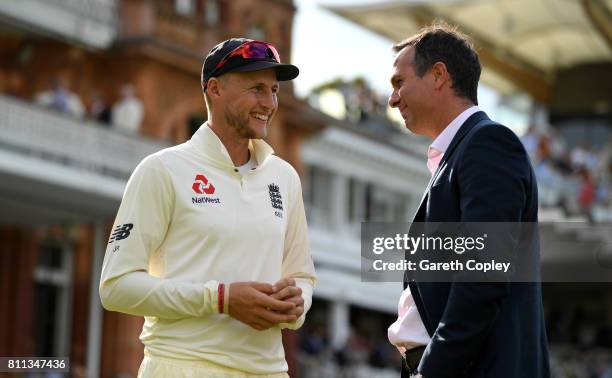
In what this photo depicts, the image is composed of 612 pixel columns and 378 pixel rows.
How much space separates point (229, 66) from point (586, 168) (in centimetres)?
4226

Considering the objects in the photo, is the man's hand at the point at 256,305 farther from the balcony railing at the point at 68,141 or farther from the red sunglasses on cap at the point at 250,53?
the balcony railing at the point at 68,141

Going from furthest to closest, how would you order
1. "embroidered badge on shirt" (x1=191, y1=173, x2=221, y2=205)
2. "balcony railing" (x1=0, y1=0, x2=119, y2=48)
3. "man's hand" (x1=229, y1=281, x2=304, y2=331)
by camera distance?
"balcony railing" (x1=0, y1=0, x2=119, y2=48), "embroidered badge on shirt" (x1=191, y1=173, x2=221, y2=205), "man's hand" (x1=229, y1=281, x2=304, y2=331)

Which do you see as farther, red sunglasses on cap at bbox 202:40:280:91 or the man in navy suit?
red sunglasses on cap at bbox 202:40:280:91

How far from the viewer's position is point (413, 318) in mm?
6000

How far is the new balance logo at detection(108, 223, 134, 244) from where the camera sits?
6.17 m

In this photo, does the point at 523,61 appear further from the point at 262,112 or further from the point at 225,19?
the point at 262,112

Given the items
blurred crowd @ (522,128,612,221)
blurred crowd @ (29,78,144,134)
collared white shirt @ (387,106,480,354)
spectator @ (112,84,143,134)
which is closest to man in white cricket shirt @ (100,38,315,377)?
collared white shirt @ (387,106,480,354)

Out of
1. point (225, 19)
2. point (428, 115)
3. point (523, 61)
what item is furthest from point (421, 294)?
point (523, 61)

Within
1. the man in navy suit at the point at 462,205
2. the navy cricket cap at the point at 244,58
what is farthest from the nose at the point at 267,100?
the man in navy suit at the point at 462,205

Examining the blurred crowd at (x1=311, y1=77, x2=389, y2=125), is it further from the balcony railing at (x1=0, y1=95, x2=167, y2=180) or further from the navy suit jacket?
the navy suit jacket

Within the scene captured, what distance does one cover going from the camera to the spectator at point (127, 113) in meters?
30.3

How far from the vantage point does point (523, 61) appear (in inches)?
2422

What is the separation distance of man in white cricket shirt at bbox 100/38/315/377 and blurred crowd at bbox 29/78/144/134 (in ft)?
68.7

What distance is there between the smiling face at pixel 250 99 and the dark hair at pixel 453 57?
65cm
